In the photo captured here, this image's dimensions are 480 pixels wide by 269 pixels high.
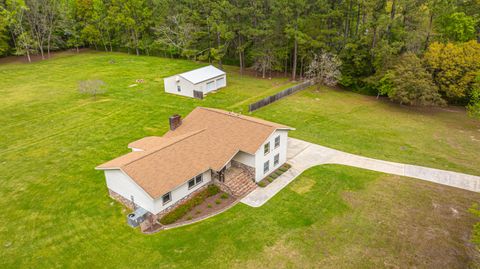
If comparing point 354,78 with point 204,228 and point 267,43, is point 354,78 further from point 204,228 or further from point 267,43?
point 204,228

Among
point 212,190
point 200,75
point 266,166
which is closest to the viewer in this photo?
point 212,190

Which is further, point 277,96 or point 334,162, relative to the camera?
point 277,96

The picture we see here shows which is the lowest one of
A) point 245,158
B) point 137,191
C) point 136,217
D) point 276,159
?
point 136,217

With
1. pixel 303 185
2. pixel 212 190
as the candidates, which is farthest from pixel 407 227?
pixel 212 190

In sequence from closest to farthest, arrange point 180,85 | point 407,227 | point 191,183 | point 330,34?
point 407,227, point 191,183, point 180,85, point 330,34

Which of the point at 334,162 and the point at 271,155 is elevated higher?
the point at 271,155

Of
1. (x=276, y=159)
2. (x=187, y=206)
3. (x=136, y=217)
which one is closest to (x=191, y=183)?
(x=187, y=206)

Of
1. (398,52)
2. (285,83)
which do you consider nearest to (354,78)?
(398,52)

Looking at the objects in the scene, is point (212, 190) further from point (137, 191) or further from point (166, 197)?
point (137, 191)
